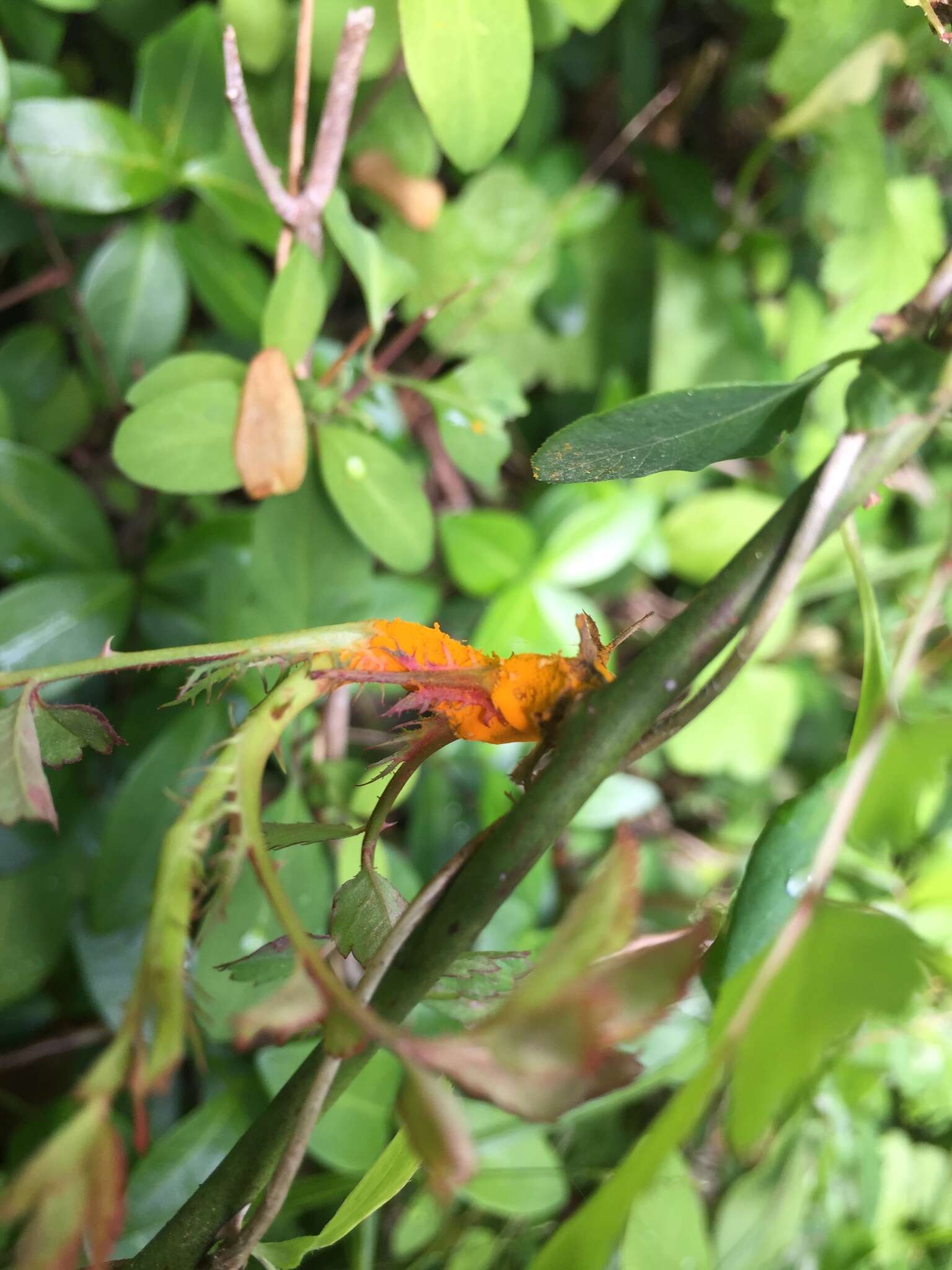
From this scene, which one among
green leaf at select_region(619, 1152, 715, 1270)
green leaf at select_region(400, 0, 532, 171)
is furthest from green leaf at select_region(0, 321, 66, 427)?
green leaf at select_region(619, 1152, 715, 1270)

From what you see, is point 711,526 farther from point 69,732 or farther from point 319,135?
point 69,732

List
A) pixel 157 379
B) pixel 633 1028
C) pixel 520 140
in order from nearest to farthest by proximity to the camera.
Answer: pixel 633 1028, pixel 157 379, pixel 520 140

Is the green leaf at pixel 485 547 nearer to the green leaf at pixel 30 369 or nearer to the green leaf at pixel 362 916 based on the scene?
the green leaf at pixel 30 369

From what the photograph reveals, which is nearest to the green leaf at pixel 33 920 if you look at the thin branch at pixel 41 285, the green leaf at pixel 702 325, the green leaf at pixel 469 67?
the thin branch at pixel 41 285

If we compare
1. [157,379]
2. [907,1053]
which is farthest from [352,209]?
[907,1053]

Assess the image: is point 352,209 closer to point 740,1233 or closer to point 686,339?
point 686,339

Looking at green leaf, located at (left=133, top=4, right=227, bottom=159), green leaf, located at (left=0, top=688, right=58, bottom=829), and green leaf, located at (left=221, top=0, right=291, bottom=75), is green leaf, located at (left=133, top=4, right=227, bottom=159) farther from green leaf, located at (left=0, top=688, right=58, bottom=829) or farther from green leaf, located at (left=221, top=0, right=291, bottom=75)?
green leaf, located at (left=0, top=688, right=58, bottom=829)
